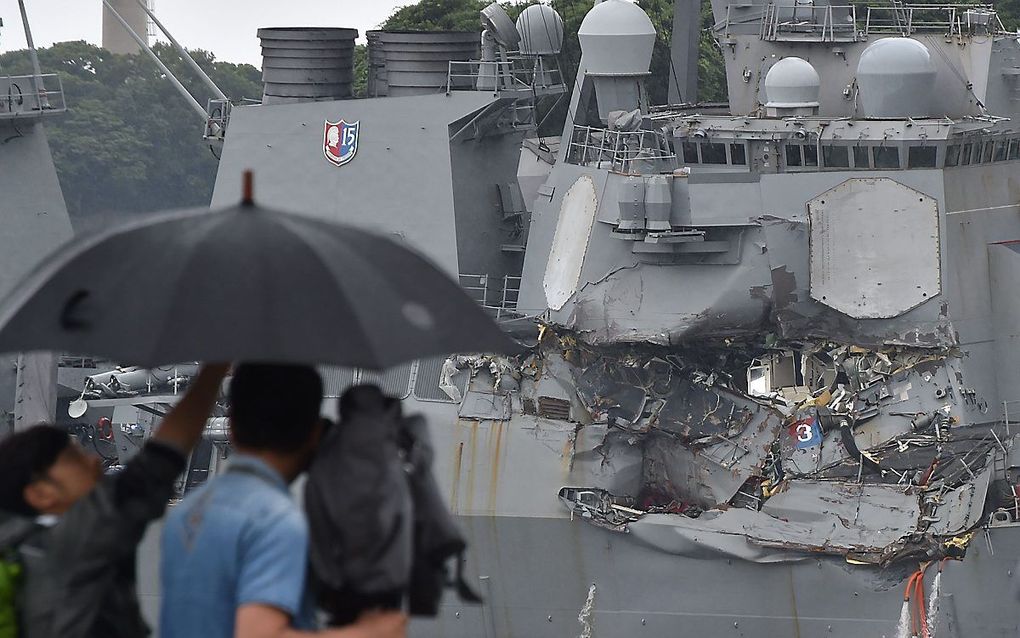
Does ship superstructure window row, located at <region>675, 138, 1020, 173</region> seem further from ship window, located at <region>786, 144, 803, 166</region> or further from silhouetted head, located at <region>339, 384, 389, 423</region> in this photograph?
silhouetted head, located at <region>339, 384, 389, 423</region>

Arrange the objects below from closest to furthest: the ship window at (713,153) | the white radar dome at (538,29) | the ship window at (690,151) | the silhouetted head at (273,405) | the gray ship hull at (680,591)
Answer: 1. the silhouetted head at (273,405)
2. the gray ship hull at (680,591)
3. the ship window at (713,153)
4. the ship window at (690,151)
5. the white radar dome at (538,29)

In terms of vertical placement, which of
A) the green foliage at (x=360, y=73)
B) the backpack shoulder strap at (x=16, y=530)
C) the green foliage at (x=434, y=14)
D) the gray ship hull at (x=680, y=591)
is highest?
the green foliage at (x=434, y=14)

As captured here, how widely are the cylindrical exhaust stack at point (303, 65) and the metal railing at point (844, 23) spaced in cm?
588

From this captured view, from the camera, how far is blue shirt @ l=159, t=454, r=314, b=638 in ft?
14.6

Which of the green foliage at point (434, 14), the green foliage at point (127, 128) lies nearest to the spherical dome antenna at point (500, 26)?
the green foliage at point (434, 14)

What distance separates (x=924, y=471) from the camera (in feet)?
53.9

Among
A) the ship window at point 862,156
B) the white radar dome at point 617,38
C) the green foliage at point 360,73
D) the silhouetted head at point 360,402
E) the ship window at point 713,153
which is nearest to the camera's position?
the silhouetted head at point 360,402

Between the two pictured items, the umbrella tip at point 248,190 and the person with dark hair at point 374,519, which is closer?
the person with dark hair at point 374,519

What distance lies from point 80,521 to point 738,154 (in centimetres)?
1440

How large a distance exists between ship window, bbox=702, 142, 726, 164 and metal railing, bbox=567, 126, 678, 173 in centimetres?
38

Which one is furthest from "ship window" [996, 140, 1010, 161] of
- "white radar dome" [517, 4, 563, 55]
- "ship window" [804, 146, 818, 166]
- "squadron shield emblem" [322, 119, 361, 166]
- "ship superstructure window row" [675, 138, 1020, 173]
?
"squadron shield emblem" [322, 119, 361, 166]

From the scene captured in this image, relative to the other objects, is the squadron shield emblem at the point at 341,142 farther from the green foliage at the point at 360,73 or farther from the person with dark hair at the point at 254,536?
the green foliage at the point at 360,73

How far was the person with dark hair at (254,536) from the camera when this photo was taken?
4.44 m

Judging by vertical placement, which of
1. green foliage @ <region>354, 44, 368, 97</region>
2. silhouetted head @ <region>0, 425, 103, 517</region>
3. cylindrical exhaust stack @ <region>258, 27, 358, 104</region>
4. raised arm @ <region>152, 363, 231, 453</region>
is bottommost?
silhouetted head @ <region>0, 425, 103, 517</region>
